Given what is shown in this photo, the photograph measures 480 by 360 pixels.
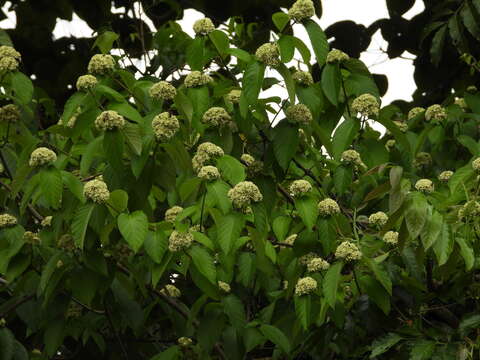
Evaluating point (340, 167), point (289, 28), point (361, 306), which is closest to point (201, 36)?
point (289, 28)

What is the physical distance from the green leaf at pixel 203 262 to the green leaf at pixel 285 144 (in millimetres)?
475

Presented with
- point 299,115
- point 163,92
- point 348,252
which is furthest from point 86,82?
point 348,252

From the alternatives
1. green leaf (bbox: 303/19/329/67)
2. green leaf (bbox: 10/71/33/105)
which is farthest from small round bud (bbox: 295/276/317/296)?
green leaf (bbox: 10/71/33/105)

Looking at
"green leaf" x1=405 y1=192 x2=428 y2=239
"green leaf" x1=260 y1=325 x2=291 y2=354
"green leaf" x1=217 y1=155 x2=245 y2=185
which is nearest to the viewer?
"green leaf" x1=405 y1=192 x2=428 y2=239

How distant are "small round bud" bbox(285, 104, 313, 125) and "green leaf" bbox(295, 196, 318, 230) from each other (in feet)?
0.96

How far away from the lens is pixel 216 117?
3.76 metres

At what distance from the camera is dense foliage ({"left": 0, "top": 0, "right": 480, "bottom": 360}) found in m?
3.48

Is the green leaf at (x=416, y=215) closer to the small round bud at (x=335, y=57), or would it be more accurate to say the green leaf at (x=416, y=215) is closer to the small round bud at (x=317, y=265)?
the small round bud at (x=317, y=265)

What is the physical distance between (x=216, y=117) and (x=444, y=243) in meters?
0.99

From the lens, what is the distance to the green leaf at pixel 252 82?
3.62m

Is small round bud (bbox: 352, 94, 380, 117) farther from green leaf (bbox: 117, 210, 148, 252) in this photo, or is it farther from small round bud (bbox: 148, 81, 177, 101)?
green leaf (bbox: 117, 210, 148, 252)

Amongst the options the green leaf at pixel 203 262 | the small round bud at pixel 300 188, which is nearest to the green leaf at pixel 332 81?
the small round bud at pixel 300 188

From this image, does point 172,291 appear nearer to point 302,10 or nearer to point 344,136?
point 344,136

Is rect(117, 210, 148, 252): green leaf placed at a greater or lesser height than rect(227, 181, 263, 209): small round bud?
lesser
